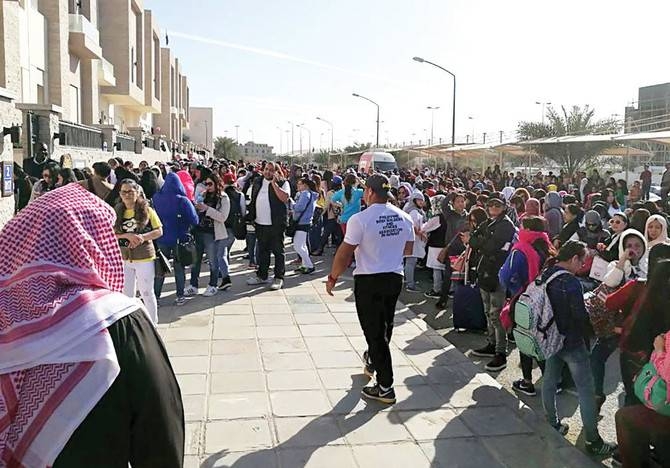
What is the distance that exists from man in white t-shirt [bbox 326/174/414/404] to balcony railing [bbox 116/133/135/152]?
20.4m

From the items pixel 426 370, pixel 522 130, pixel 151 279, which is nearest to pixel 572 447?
pixel 426 370

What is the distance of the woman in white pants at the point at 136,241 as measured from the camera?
6316 mm

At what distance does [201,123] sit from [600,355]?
114137mm

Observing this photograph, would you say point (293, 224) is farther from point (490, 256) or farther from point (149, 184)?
point (490, 256)

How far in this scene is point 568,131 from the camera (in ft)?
127

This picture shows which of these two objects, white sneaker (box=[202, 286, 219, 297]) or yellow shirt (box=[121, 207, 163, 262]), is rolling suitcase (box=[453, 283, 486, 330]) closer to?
white sneaker (box=[202, 286, 219, 297])

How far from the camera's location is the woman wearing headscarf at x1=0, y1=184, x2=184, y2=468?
5.82ft

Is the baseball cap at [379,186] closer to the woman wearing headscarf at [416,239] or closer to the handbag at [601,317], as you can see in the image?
the handbag at [601,317]

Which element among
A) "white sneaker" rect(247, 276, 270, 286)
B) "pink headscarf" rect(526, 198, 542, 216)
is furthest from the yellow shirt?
"pink headscarf" rect(526, 198, 542, 216)

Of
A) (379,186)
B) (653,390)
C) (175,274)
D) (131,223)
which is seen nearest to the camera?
(653,390)

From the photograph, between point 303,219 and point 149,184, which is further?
point 303,219

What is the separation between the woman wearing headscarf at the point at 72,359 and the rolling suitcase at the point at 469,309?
6015mm

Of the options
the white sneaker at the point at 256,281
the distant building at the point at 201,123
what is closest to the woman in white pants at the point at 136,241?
the white sneaker at the point at 256,281

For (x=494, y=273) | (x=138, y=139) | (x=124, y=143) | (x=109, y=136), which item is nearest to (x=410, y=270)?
(x=494, y=273)
